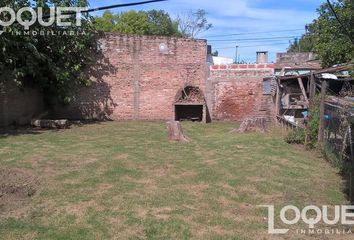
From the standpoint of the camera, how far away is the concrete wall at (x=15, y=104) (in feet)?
51.4

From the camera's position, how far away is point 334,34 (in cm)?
1766

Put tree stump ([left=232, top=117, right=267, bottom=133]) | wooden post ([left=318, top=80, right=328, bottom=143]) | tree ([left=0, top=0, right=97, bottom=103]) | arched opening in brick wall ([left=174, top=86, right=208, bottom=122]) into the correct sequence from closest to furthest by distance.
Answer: wooden post ([left=318, top=80, right=328, bottom=143]) → tree ([left=0, top=0, right=97, bottom=103]) → tree stump ([left=232, top=117, right=267, bottom=133]) → arched opening in brick wall ([left=174, top=86, right=208, bottom=122])

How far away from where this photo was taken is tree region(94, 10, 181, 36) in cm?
4153

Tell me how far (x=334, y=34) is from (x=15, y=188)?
14729mm

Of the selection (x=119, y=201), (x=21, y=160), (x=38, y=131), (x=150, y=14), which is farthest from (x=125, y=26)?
(x=119, y=201)

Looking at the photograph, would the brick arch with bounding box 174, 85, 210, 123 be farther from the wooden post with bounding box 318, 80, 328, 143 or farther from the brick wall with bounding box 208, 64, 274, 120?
the wooden post with bounding box 318, 80, 328, 143

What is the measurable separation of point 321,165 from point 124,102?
36.4 feet

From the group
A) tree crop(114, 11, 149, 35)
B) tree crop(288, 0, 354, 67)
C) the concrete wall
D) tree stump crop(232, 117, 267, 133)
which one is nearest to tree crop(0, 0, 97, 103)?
the concrete wall

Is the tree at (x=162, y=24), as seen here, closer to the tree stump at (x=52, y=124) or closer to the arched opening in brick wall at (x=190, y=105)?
the arched opening in brick wall at (x=190, y=105)

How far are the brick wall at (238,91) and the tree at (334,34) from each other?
235cm

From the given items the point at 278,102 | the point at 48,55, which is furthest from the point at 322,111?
the point at 48,55

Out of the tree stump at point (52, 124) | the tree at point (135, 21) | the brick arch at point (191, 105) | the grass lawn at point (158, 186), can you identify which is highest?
the tree at point (135, 21)

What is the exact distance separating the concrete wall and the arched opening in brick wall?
6.09m

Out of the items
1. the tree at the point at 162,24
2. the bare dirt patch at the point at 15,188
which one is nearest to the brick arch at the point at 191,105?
the bare dirt patch at the point at 15,188
